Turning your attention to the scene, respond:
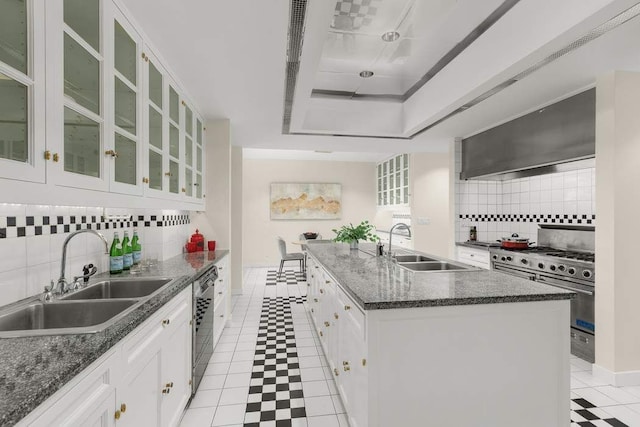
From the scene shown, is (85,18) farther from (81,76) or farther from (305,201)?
(305,201)

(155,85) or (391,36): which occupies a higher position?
(391,36)

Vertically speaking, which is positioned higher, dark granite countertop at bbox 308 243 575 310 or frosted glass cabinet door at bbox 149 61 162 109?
frosted glass cabinet door at bbox 149 61 162 109

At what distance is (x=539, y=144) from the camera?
313 centimetres

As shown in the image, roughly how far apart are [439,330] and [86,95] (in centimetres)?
199

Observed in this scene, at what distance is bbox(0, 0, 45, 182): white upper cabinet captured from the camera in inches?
39.4

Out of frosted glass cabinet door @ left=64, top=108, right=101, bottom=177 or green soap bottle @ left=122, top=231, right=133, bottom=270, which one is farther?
green soap bottle @ left=122, top=231, right=133, bottom=270

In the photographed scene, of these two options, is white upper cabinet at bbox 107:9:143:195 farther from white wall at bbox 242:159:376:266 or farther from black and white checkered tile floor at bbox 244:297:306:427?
white wall at bbox 242:159:376:266

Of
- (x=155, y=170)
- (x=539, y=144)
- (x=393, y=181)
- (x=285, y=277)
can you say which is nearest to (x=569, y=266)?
(x=539, y=144)

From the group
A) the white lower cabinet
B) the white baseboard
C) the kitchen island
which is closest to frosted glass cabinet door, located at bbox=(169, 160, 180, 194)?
the white lower cabinet

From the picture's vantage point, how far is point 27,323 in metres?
1.34

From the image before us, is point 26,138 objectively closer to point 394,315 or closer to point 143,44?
point 143,44

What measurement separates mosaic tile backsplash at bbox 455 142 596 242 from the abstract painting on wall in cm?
382

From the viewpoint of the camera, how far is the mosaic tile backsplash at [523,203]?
10.7 feet

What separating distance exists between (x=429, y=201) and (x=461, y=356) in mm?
4809
